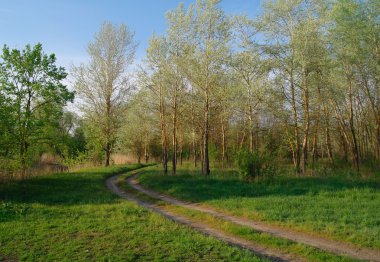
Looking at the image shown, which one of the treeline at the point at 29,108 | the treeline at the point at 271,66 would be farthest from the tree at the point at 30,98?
the treeline at the point at 271,66

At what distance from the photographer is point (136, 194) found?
1688cm

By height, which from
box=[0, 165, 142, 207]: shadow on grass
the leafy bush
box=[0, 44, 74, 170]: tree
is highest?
box=[0, 44, 74, 170]: tree

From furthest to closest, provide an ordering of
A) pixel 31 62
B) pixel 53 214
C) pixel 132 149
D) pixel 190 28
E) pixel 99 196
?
pixel 132 149 < pixel 190 28 < pixel 31 62 < pixel 99 196 < pixel 53 214

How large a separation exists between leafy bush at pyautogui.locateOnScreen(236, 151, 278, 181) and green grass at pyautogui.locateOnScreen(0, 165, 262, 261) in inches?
265

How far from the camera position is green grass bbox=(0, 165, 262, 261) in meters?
7.04

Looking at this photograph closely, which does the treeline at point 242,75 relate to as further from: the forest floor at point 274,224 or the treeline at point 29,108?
the forest floor at point 274,224

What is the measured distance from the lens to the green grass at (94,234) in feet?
23.1

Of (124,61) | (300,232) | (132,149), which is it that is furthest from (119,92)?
(300,232)

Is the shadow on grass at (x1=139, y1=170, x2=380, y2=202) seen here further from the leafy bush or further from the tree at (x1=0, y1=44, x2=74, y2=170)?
the tree at (x1=0, y1=44, x2=74, y2=170)

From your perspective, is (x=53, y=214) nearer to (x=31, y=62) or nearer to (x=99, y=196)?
(x=99, y=196)

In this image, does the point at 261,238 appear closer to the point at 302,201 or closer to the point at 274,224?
the point at 274,224

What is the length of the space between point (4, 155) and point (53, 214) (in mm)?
8473

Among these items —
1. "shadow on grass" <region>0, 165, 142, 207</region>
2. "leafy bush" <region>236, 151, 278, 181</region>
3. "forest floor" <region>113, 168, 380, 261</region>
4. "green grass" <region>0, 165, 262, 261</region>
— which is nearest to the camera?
"green grass" <region>0, 165, 262, 261</region>

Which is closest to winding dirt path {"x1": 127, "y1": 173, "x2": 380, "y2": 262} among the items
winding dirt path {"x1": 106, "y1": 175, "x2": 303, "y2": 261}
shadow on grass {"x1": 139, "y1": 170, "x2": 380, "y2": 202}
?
winding dirt path {"x1": 106, "y1": 175, "x2": 303, "y2": 261}
